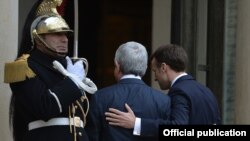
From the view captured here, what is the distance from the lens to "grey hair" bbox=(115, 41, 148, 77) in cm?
512

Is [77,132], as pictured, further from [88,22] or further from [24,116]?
[88,22]

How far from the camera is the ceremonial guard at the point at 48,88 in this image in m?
4.82

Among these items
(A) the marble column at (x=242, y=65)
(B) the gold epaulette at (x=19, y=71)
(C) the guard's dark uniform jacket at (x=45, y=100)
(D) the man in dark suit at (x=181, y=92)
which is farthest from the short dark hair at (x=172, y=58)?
(A) the marble column at (x=242, y=65)

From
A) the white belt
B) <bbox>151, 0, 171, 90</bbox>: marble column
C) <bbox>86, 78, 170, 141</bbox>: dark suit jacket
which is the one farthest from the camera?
<bbox>151, 0, 171, 90</bbox>: marble column

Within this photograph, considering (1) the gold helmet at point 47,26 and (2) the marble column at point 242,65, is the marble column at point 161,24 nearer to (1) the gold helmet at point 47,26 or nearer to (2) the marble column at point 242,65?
(2) the marble column at point 242,65

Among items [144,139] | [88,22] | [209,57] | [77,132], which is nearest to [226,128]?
[144,139]

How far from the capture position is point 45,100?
4.79m

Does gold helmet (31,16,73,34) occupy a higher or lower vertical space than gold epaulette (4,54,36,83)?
higher

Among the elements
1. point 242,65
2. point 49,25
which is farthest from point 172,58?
point 242,65

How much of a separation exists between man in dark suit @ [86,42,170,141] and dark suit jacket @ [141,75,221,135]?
67 millimetres

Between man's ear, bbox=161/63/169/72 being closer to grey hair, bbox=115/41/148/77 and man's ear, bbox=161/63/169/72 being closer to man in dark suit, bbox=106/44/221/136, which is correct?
man in dark suit, bbox=106/44/221/136

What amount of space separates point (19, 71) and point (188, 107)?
1166mm

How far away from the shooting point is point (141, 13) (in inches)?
383

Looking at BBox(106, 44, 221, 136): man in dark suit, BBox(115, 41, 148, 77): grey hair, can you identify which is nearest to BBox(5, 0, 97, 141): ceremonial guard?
BBox(115, 41, 148, 77): grey hair
